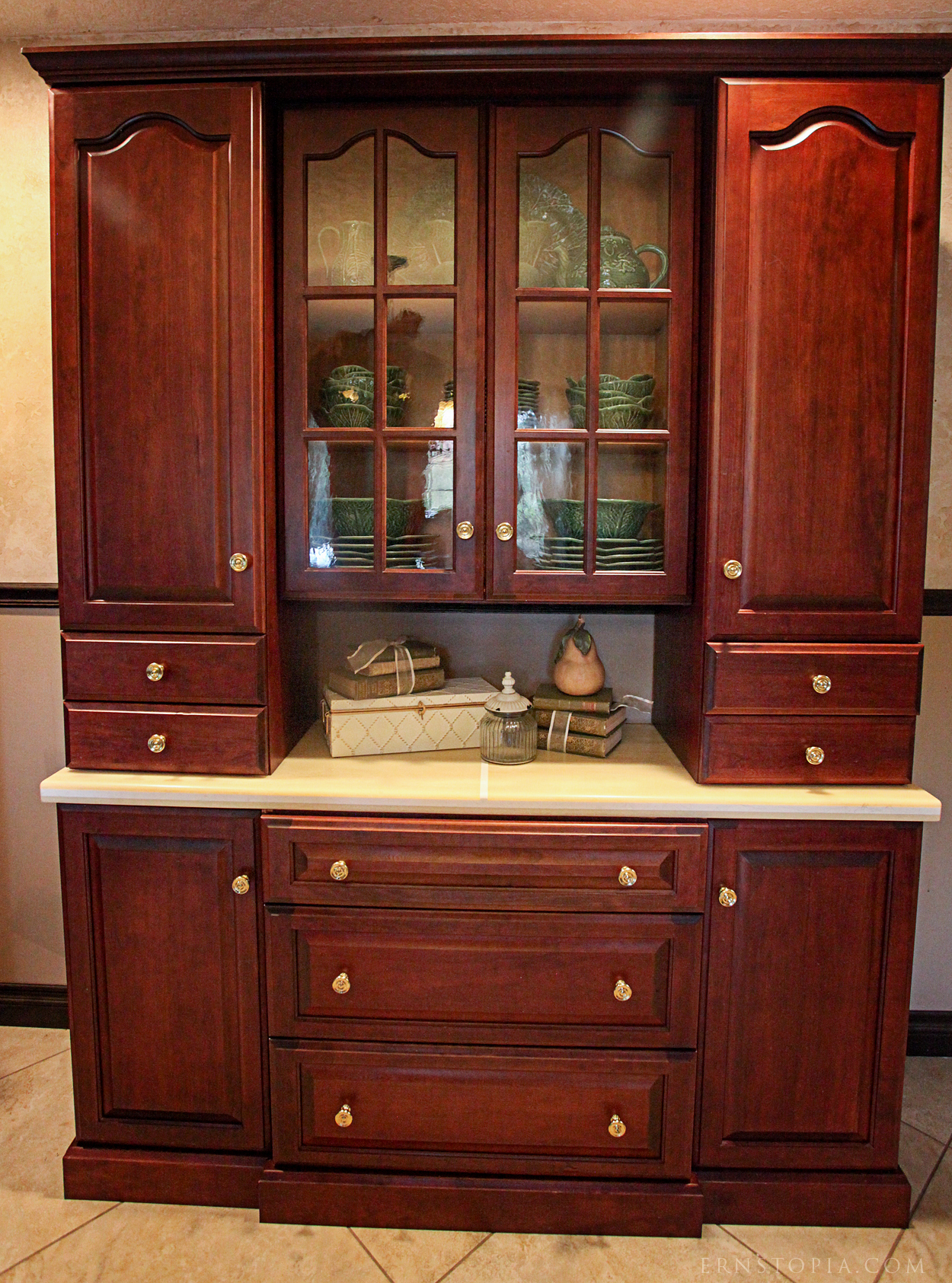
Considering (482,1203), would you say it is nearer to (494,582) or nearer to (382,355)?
(494,582)

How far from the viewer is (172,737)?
1.65 m

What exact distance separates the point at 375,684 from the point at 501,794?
453 mm

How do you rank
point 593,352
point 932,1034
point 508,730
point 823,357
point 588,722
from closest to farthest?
point 823,357, point 593,352, point 508,730, point 588,722, point 932,1034

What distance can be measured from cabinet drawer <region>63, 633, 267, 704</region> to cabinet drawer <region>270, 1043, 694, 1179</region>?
74cm

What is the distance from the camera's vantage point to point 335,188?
1.63 meters

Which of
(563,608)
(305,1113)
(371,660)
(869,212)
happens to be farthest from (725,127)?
(305,1113)

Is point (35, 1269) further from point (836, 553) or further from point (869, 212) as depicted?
point (869, 212)

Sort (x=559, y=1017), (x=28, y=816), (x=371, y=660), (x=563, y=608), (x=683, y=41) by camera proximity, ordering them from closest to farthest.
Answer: (x=683, y=41) < (x=559, y=1017) < (x=371, y=660) < (x=563, y=608) < (x=28, y=816)

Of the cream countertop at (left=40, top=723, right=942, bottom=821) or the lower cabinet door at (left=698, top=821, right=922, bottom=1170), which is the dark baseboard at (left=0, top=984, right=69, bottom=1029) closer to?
the cream countertop at (left=40, top=723, right=942, bottom=821)

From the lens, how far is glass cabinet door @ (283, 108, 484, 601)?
1.62 metres

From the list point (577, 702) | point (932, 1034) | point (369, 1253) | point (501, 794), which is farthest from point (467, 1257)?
point (932, 1034)

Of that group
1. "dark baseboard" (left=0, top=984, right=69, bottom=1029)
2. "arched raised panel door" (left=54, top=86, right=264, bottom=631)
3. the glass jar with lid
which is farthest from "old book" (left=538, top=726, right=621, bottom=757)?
"dark baseboard" (left=0, top=984, right=69, bottom=1029)

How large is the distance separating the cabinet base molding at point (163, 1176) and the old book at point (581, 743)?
1072 millimetres

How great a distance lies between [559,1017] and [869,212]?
1671mm
